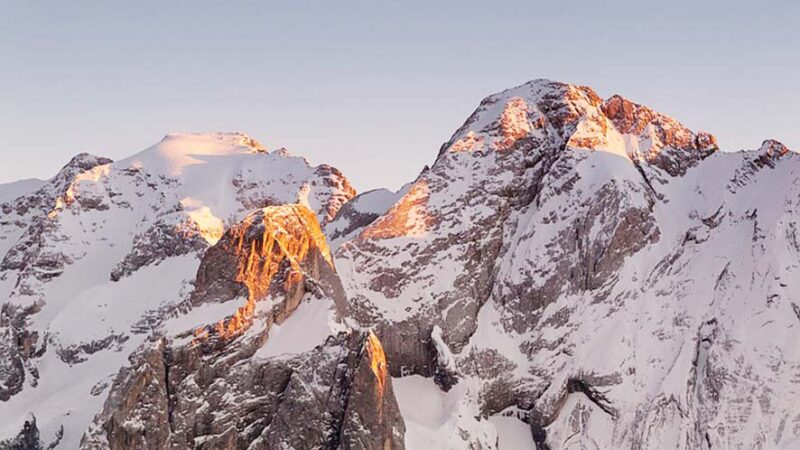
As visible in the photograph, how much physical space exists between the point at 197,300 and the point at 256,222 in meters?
9.64

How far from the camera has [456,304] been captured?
346ft

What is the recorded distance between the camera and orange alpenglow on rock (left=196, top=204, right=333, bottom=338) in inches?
3499

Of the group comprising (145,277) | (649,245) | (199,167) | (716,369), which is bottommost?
(716,369)

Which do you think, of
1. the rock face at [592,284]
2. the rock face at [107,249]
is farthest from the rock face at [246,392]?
the rock face at [592,284]

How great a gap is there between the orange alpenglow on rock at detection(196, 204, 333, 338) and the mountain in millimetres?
226

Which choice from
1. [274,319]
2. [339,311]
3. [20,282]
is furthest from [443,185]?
[20,282]

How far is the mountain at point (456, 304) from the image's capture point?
8606cm

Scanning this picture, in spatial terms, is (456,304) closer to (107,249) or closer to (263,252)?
(263,252)

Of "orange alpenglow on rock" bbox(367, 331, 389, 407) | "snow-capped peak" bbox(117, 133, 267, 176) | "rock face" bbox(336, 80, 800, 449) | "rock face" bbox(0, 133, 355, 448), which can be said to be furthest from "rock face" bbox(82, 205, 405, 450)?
"snow-capped peak" bbox(117, 133, 267, 176)

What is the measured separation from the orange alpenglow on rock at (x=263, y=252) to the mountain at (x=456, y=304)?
23 cm

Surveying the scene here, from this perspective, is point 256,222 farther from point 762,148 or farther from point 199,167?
point 762,148

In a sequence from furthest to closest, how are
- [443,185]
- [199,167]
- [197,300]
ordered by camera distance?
1. [199,167]
2. [443,185]
3. [197,300]

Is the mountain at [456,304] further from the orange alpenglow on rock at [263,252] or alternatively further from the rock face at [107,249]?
the rock face at [107,249]

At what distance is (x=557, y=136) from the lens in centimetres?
12038
